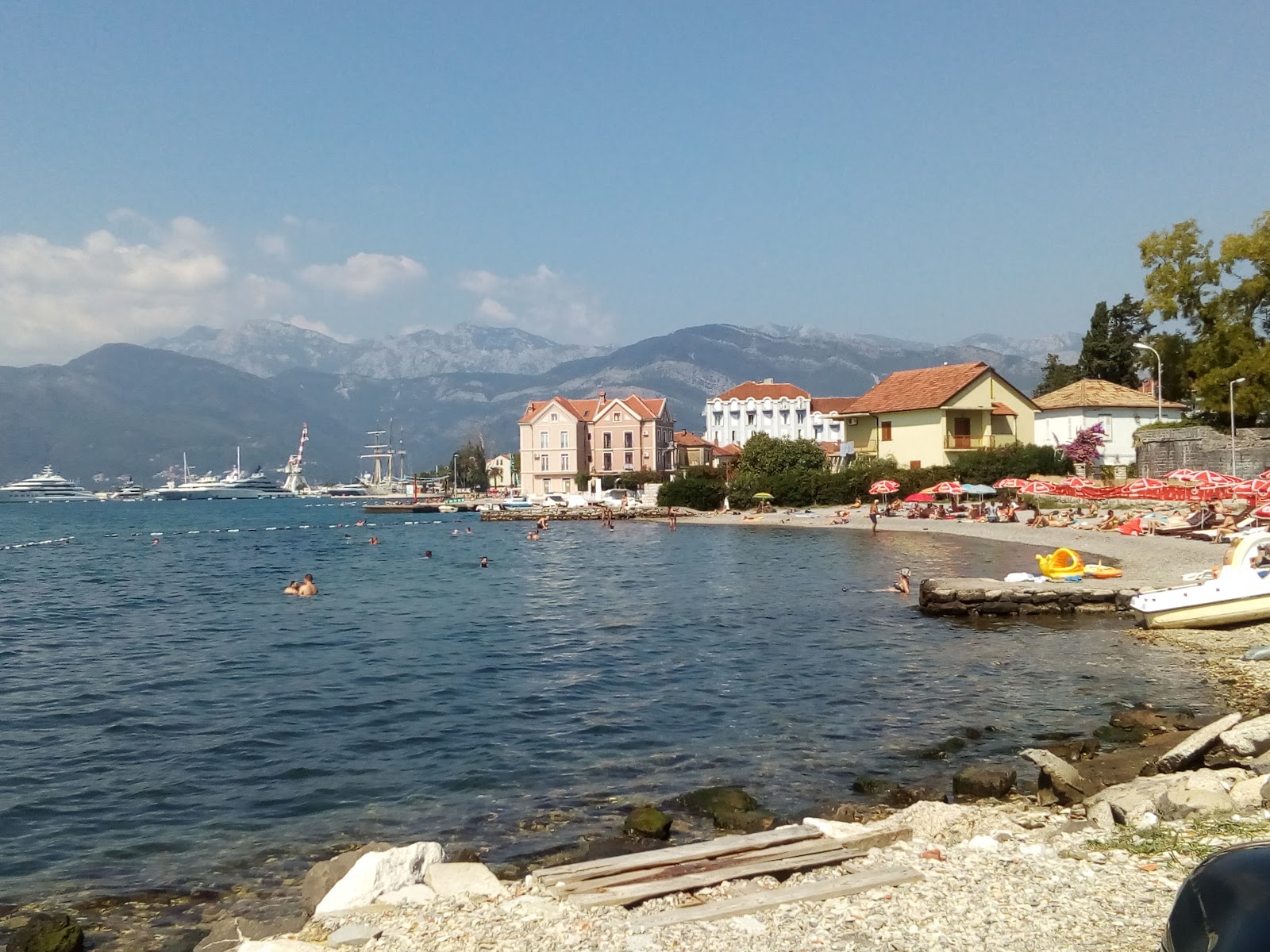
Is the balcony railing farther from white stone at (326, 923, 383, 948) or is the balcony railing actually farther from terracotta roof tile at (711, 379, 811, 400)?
white stone at (326, 923, 383, 948)

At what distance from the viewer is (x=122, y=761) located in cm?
1502

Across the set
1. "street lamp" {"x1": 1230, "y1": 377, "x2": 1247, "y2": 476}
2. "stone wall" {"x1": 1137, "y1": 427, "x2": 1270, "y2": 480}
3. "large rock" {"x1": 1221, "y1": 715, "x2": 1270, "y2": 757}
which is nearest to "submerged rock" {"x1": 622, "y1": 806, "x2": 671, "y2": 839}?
"large rock" {"x1": 1221, "y1": 715, "x2": 1270, "y2": 757}

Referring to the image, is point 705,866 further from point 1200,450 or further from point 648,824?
point 1200,450

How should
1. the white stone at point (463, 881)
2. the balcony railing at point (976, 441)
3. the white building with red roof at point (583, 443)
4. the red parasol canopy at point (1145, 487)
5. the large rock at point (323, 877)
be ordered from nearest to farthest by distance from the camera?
the white stone at point (463, 881) < the large rock at point (323, 877) < the red parasol canopy at point (1145, 487) < the balcony railing at point (976, 441) < the white building with red roof at point (583, 443)

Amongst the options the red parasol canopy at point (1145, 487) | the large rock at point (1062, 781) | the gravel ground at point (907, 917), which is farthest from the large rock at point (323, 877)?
the red parasol canopy at point (1145, 487)

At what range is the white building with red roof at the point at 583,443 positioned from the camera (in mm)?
116625

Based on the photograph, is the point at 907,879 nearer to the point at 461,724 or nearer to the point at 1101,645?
the point at 461,724

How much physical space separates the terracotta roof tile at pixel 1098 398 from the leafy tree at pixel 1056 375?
17.7 metres

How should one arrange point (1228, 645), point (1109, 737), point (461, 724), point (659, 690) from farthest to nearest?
1. point (1228, 645)
2. point (659, 690)
3. point (461, 724)
4. point (1109, 737)

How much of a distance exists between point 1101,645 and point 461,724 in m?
14.3

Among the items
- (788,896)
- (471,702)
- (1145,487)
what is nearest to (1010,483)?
(1145,487)

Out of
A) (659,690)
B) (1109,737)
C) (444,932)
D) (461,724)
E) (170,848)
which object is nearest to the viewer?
(444,932)

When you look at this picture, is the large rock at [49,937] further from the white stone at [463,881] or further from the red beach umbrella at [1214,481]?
the red beach umbrella at [1214,481]

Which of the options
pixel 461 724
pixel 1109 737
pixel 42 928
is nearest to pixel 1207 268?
pixel 1109 737
